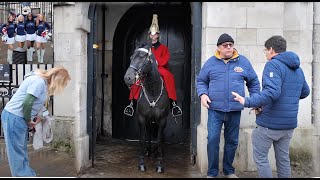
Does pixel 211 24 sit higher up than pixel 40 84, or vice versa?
pixel 211 24

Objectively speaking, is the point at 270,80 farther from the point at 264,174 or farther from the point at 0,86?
the point at 0,86

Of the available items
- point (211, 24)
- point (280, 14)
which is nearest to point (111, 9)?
point (211, 24)

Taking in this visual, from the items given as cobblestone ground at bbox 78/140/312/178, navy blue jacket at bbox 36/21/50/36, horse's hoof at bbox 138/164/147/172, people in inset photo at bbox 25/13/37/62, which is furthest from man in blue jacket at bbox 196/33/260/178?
people in inset photo at bbox 25/13/37/62

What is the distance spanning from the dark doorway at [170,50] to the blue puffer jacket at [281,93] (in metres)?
3.68

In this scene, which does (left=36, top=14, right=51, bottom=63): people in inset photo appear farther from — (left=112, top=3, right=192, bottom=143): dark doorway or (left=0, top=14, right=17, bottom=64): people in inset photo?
(left=112, top=3, right=192, bottom=143): dark doorway

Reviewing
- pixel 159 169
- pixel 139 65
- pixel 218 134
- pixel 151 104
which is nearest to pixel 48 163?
pixel 159 169

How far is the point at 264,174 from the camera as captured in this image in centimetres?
440

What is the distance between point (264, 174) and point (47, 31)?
7.02 m

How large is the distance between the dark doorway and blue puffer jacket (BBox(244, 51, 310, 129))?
3.68 metres

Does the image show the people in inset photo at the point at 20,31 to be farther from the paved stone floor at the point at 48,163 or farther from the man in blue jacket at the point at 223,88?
the man in blue jacket at the point at 223,88

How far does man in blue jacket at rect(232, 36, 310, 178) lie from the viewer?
13.7ft

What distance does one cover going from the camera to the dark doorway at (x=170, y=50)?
26.1ft

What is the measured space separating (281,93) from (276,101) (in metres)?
0.11

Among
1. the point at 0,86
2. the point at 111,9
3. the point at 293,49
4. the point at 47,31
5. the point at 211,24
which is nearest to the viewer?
the point at 211,24
